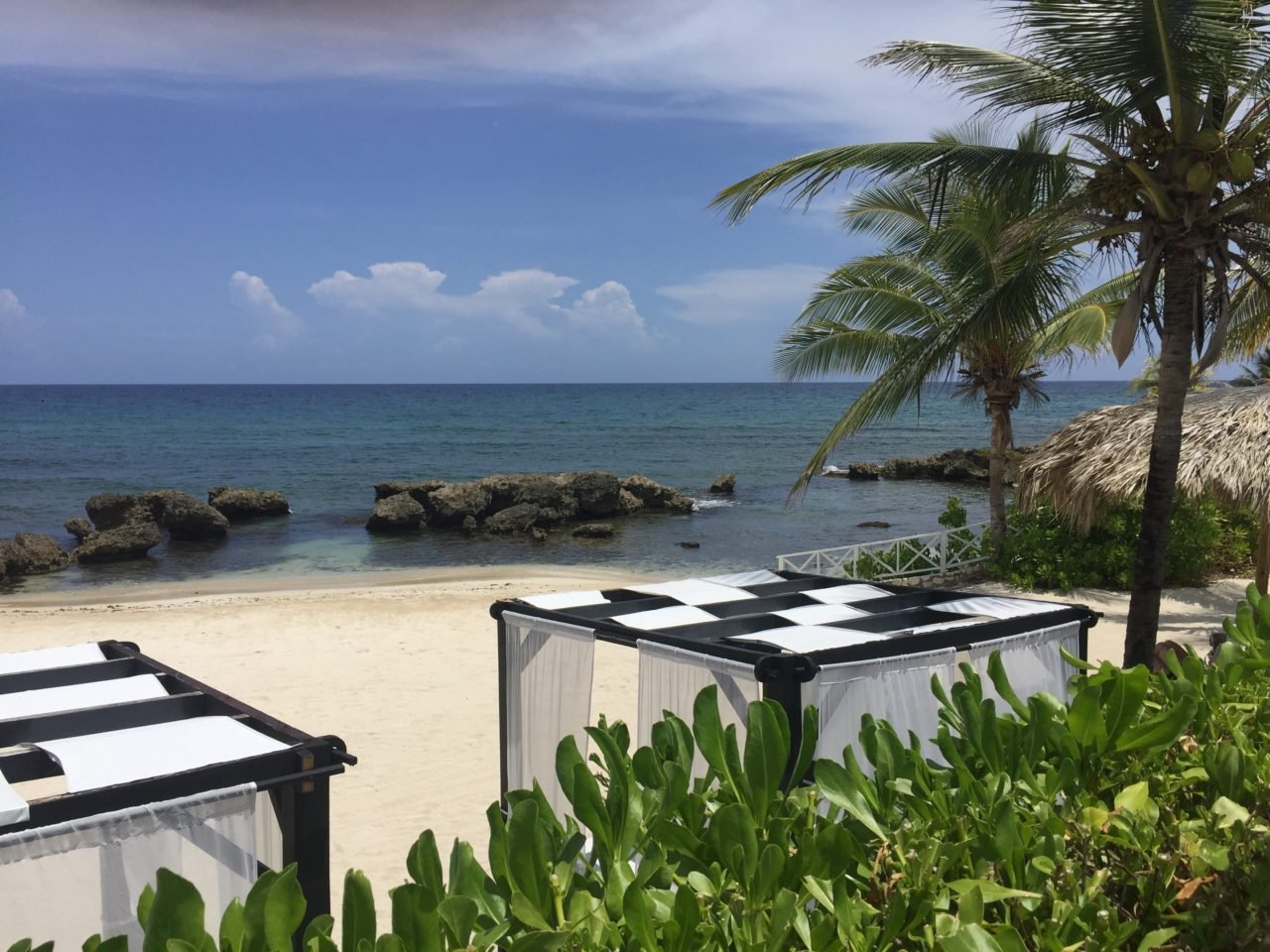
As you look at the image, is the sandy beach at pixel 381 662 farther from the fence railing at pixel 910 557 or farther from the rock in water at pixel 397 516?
the rock in water at pixel 397 516

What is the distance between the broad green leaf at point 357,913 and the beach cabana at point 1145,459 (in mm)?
10067

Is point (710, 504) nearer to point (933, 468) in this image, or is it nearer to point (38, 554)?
point (933, 468)

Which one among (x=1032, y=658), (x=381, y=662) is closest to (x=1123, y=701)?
(x=1032, y=658)

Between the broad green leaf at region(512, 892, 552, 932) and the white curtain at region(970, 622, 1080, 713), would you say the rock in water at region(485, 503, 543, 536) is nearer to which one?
the white curtain at region(970, 622, 1080, 713)

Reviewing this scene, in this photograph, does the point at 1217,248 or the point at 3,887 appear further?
the point at 1217,248

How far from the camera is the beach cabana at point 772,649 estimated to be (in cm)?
423

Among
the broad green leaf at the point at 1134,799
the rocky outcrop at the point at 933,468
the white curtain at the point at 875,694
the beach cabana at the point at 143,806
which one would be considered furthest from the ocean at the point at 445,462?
the broad green leaf at the point at 1134,799

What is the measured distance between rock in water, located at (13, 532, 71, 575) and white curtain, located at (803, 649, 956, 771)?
68.9 ft

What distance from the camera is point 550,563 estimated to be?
74.4ft

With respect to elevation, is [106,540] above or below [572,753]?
below

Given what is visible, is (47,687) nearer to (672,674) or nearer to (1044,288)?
(672,674)

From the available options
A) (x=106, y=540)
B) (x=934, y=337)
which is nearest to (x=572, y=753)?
(x=934, y=337)

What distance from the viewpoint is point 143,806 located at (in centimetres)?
275

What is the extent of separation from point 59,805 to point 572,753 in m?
1.99
